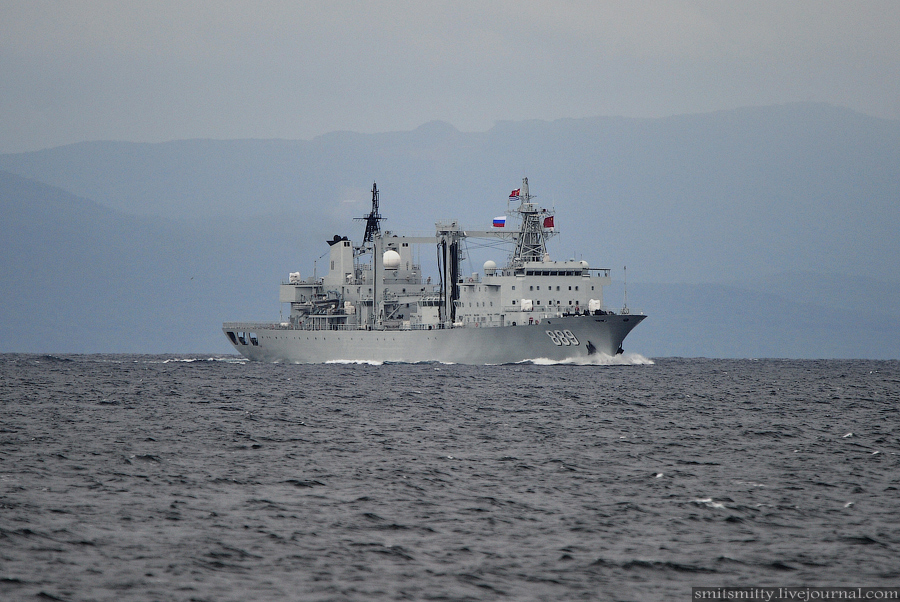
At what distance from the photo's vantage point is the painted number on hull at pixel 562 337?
208 feet

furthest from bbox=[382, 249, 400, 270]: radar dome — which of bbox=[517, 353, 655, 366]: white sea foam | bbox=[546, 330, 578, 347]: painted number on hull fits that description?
bbox=[546, 330, 578, 347]: painted number on hull

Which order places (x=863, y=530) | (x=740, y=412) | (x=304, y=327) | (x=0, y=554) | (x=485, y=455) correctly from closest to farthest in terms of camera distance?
(x=0, y=554) → (x=863, y=530) → (x=485, y=455) → (x=740, y=412) → (x=304, y=327)

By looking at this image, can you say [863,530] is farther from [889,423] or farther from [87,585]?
[889,423]

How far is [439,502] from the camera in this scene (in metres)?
18.3

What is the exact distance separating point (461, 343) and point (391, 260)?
57.8ft

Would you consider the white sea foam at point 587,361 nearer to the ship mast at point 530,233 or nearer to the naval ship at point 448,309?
the naval ship at point 448,309

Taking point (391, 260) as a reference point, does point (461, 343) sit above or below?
below

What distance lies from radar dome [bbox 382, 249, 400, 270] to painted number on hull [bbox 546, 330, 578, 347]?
2345 centimetres

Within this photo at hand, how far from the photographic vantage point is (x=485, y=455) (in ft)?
80.2

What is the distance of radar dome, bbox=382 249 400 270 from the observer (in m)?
83.6

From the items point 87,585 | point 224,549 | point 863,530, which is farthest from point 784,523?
point 87,585

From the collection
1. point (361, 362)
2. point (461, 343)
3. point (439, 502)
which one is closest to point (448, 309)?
point (461, 343)

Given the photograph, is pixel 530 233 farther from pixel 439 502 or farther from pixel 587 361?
pixel 439 502

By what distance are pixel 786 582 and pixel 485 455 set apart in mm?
11930
